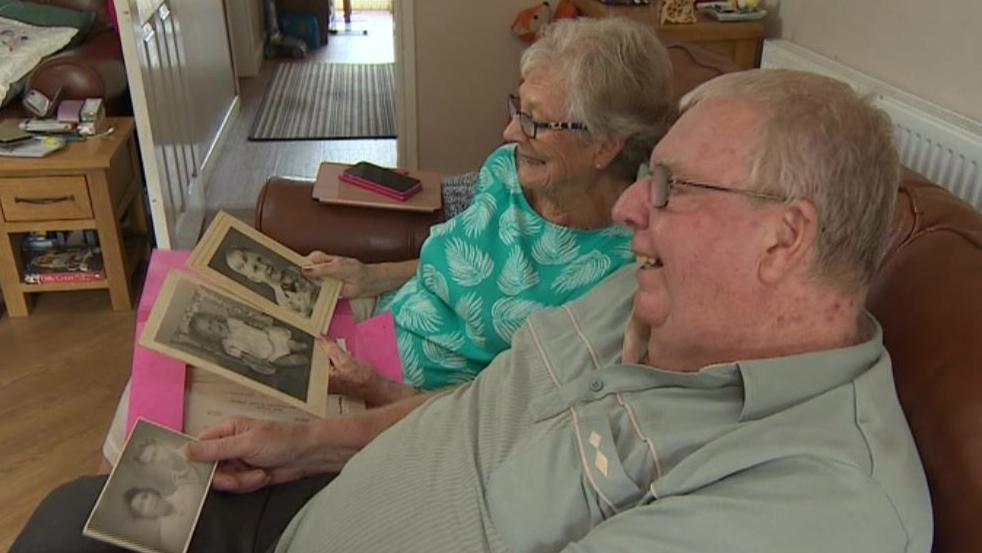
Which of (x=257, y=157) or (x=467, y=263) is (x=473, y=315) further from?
(x=257, y=157)

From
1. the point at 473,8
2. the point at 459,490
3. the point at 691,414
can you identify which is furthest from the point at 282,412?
the point at 473,8

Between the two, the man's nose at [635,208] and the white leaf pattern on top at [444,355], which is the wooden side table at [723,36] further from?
the man's nose at [635,208]

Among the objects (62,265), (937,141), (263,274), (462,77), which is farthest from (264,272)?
(462,77)

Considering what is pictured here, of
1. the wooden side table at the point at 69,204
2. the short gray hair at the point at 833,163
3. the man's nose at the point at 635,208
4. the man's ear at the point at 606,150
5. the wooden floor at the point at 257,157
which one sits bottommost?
the wooden floor at the point at 257,157

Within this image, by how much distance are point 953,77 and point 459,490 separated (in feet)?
4.24

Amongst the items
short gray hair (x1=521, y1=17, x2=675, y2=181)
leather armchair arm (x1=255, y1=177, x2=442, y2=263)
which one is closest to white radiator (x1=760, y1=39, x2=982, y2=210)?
short gray hair (x1=521, y1=17, x2=675, y2=181)

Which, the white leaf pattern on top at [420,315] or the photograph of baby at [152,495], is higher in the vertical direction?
the photograph of baby at [152,495]

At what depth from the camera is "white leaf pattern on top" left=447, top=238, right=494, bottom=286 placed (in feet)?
4.69

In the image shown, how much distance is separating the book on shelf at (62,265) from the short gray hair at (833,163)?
7.32 feet

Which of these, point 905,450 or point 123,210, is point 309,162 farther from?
point 905,450

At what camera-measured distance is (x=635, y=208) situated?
0.90 meters

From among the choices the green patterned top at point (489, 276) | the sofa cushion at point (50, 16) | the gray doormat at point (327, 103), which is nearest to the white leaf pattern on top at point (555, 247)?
the green patterned top at point (489, 276)

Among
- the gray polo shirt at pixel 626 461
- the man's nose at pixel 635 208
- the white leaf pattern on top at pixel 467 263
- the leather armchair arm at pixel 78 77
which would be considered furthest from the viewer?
the leather armchair arm at pixel 78 77

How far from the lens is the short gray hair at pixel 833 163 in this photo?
0.74 metres
